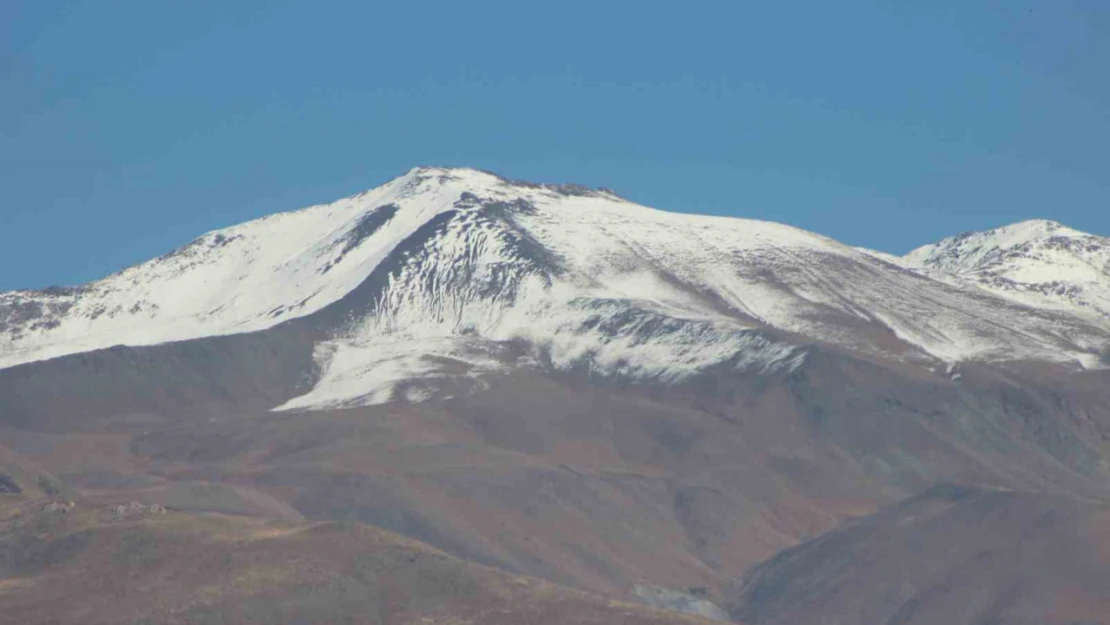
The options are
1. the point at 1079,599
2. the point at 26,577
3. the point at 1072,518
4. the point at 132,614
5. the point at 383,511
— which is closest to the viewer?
the point at 132,614

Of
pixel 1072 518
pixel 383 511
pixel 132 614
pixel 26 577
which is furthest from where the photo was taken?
pixel 383 511

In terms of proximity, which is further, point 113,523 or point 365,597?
point 113,523

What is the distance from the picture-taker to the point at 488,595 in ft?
441

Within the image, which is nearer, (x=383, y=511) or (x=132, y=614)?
(x=132, y=614)

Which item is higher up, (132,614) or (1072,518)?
(1072,518)

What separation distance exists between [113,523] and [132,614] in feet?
49.5

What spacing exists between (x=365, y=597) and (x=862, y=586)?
59888mm

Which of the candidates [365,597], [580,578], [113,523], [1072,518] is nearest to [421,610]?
[365,597]

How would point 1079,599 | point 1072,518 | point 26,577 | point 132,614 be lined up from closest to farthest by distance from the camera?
point 132,614 → point 26,577 → point 1079,599 → point 1072,518

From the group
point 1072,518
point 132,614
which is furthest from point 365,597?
point 1072,518

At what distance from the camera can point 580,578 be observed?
614ft

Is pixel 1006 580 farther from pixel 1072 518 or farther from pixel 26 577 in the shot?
pixel 26 577

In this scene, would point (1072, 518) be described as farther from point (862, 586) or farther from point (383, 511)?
point (383, 511)

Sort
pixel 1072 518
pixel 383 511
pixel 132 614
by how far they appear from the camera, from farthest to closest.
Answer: pixel 383 511 < pixel 1072 518 < pixel 132 614
